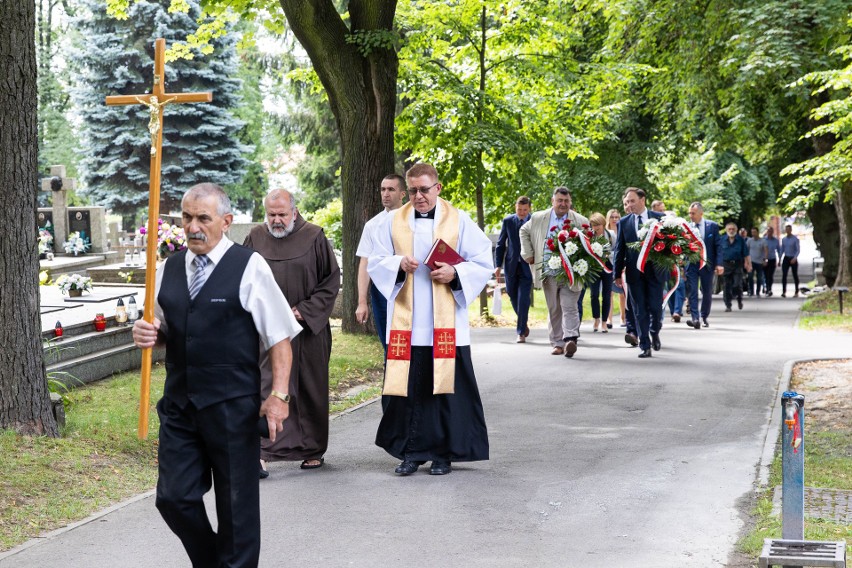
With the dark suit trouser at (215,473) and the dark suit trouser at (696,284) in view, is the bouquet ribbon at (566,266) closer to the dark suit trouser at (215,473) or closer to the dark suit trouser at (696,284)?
the dark suit trouser at (696,284)

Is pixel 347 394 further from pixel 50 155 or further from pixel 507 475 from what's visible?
pixel 50 155

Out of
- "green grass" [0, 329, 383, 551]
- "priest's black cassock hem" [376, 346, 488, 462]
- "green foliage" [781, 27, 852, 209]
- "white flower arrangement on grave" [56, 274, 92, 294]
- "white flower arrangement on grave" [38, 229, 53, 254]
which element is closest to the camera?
"green grass" [0, 329, 383, 551]

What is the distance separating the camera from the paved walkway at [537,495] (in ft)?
22.1

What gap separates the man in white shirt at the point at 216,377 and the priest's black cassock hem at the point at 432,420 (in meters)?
3.47

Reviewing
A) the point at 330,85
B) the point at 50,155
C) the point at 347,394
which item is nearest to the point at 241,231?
the point at 330,85

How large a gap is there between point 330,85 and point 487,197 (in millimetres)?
7751

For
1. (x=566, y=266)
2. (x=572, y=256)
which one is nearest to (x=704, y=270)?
(x=572, y=256)

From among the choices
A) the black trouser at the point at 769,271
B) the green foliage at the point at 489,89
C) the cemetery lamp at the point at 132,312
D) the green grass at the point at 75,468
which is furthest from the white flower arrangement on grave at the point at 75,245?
the black trouser at the point at 769,271

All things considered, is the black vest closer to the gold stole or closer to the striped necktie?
the striped necktie

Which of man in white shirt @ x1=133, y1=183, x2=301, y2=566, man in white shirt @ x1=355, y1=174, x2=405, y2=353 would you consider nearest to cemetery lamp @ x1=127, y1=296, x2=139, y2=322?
man in white shirt @ x1=355, y1=174, x2=405, y2=353

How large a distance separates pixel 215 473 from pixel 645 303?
1122 centimetres

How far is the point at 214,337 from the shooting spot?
17.7 ft

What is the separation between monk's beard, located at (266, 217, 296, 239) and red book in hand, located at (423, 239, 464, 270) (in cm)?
105

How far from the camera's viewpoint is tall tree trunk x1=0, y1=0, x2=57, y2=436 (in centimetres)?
915
